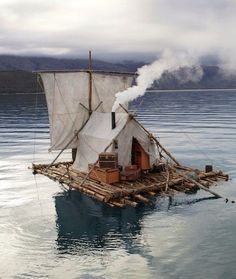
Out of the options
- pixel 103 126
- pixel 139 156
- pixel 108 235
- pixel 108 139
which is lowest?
pixel 108 235

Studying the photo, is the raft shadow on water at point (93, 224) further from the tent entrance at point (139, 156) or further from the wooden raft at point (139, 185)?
the tent entrance at point (139, 156)

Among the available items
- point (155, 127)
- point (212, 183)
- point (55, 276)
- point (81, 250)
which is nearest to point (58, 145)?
point (212, 183)

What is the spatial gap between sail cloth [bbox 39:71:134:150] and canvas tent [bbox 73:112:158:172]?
45.8 inches

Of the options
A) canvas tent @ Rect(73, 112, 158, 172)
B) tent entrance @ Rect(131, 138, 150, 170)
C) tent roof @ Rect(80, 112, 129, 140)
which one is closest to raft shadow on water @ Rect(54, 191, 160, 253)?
canvas tent @ Rect(73, 112, 158, 172)

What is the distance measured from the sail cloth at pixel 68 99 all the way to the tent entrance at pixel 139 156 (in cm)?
651

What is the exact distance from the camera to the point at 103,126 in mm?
36844

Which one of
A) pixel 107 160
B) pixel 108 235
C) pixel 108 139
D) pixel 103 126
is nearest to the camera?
pixel 108 235

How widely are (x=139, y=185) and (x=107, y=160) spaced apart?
3153mm

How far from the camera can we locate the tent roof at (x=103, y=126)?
114 ft

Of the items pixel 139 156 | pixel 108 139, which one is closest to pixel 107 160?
pixel 108 139

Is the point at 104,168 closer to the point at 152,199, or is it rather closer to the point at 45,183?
the point at 152,199

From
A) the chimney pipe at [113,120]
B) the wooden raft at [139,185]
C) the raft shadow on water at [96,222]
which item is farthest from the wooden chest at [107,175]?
the chimney pipe at [113,120]

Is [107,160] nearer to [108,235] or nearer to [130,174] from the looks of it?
[130,174]

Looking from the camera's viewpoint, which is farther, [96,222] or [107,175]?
[107,175]
